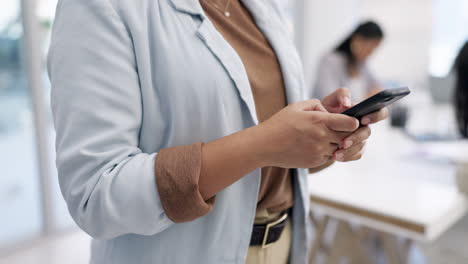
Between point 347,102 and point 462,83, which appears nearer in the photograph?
point 347,102

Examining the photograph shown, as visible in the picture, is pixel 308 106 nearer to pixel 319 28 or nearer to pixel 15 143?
pixel 15 143

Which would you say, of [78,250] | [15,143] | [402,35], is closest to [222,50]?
[78,250]

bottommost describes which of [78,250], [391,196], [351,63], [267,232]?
[78,250]

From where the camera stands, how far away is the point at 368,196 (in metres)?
1.44

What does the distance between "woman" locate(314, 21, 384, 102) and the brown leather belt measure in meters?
1.91

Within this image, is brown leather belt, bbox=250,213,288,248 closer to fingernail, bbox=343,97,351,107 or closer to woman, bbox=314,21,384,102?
fingernail, bbox=343,97,351,107

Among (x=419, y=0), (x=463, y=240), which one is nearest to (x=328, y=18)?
(x=419, y=0)

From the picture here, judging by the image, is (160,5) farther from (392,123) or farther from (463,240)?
(392,123)

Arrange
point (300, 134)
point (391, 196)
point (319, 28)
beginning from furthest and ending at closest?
1. point (319, 28)
2. point (391, 196)
3. point (300, 134)

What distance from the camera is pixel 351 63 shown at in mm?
2736

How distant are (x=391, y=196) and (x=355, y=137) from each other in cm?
98

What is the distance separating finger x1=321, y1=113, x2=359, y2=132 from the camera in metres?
0.51

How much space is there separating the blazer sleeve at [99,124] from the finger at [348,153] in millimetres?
268

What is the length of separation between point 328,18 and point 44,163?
3483 mm
